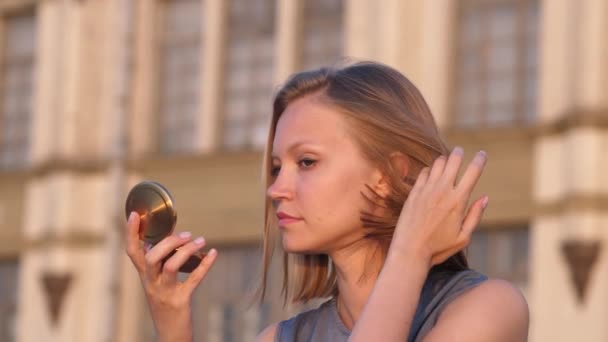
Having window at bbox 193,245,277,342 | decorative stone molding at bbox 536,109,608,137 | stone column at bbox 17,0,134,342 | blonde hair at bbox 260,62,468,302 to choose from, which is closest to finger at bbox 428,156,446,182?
blonde hair at bbox 260,62,468,302

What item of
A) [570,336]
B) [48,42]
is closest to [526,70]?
[570,336]

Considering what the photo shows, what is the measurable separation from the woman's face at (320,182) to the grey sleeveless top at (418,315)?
177 millimetres

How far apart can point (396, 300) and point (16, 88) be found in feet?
63.7

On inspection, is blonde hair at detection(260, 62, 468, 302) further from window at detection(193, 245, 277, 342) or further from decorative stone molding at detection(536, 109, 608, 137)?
window at detection(193, 245, 277, 342)

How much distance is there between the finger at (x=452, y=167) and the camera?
103 inches

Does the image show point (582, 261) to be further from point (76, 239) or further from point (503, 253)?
point (76, 239)

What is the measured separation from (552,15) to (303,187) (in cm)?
1379

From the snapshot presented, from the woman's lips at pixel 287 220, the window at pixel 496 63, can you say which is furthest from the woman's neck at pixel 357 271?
the window at pixel 496 63

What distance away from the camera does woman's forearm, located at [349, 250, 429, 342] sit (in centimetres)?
264

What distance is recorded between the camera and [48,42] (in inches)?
817

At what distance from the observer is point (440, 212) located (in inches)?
104

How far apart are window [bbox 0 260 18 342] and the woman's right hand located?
18519mm

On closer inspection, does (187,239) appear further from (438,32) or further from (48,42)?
(48,42)

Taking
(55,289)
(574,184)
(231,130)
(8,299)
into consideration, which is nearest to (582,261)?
(574,184)
